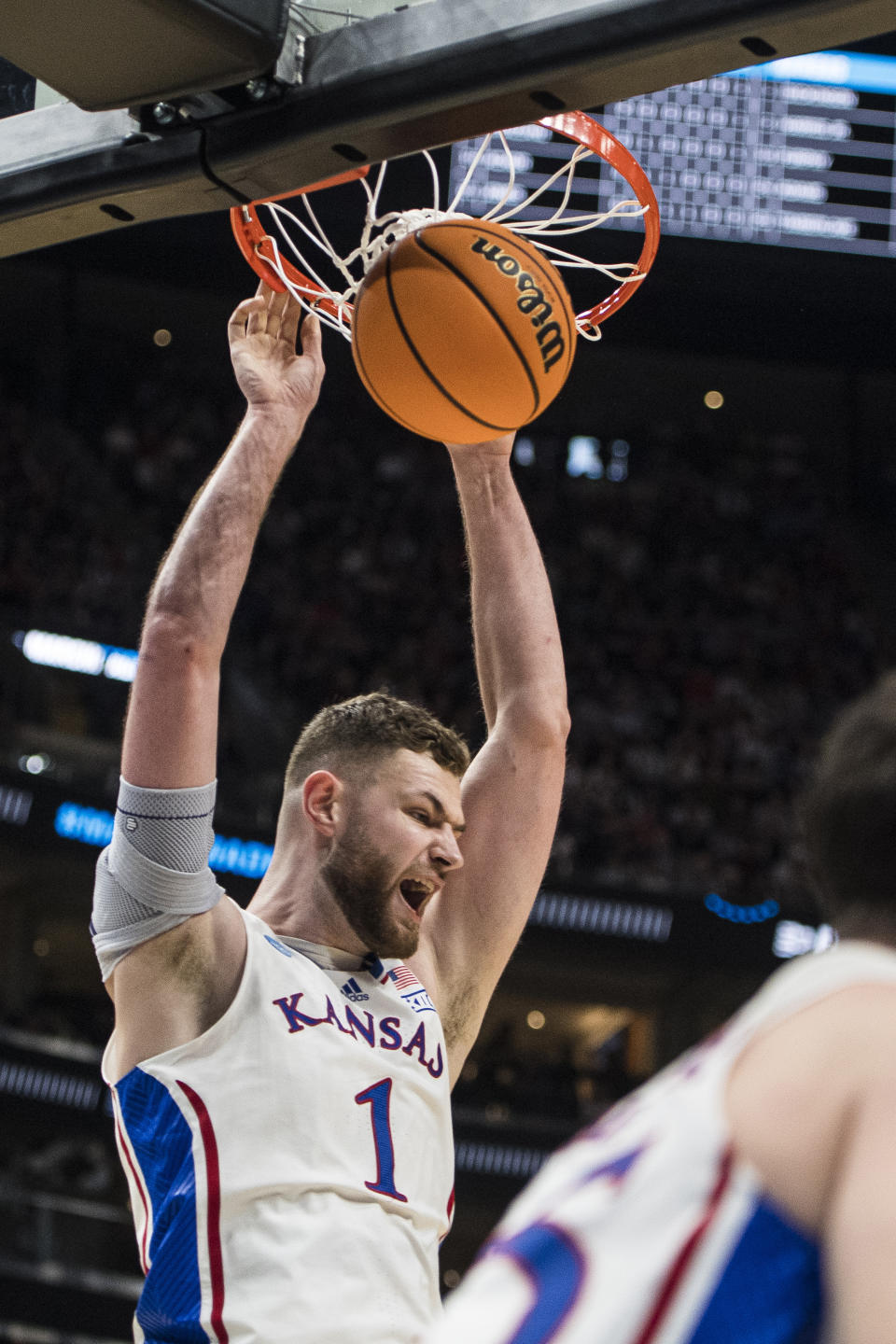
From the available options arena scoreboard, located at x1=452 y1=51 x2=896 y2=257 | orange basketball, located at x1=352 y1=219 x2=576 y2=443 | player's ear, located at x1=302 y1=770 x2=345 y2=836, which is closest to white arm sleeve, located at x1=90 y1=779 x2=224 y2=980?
player's ear, located at x1=302 y1=770 x2=345 y2=836

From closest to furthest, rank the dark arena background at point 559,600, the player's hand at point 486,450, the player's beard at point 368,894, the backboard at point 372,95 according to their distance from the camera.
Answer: the backboard at point 372,95
the player's beard at point 368,894
the player's hand at point 486,450
the dark arena background at point 559,600

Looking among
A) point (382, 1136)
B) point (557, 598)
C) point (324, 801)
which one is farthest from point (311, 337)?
point (557, 598)

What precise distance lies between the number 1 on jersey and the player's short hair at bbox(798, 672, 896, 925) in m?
1.57

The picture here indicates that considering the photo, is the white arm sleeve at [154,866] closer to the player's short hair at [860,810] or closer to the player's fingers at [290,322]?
the player's fingers at [290,322]

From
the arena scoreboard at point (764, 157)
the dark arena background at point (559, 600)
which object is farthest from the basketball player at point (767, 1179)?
the dark arena background at point (559, 600)

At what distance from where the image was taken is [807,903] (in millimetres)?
13930

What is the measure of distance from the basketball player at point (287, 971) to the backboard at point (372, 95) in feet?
1.47

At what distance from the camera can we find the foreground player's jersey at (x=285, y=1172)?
7.72 ft

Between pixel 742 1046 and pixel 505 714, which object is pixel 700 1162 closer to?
pixel 742 1046

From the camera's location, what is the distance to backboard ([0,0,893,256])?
210 cm

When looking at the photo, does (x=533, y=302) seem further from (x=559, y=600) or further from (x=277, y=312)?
(x=559, y=600)

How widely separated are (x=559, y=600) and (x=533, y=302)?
44.3 ft

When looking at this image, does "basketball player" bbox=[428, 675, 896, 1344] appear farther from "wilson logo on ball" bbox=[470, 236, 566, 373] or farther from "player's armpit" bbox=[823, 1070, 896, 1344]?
"wilson logo on ball" bbox=[470, 236, 566, 373]

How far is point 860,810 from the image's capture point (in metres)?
1.09
